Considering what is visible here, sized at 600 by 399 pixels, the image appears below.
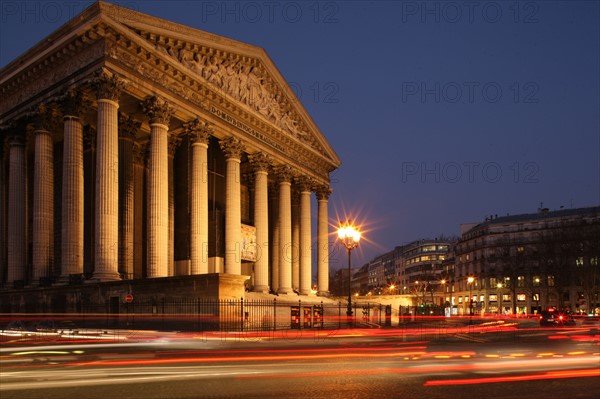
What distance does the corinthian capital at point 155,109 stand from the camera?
35.4 m

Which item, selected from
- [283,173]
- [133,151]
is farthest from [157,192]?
[283,173]

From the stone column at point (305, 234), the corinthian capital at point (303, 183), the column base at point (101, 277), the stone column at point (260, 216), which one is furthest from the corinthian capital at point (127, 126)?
the stone column at point (305, 234)

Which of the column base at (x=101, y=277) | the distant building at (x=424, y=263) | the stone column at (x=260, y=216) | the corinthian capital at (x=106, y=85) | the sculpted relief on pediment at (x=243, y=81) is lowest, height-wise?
the distant building at (x=424, y=263)

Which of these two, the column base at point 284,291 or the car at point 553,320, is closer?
the car at point 553,320

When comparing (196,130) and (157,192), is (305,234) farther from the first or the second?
(157,192)

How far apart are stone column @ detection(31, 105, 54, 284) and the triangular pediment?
7708 millimetres

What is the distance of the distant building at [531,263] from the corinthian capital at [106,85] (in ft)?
223

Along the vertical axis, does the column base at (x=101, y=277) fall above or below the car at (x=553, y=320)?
above

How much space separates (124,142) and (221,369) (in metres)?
27.4

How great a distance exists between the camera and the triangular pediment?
115ft

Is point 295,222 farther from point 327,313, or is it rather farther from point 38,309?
point 38,309

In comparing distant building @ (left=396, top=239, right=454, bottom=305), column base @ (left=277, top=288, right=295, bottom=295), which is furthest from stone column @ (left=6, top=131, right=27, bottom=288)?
distant building @ (left=396, top=239, right=454, bottom=305)

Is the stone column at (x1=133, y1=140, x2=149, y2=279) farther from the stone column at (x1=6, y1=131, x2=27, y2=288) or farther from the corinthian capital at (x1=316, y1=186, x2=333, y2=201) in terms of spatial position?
the corinthian capital at (x1=316, y1=186, x2=333, y2=201)

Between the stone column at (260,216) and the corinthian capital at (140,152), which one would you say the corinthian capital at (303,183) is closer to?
the stone column at (260,216)
